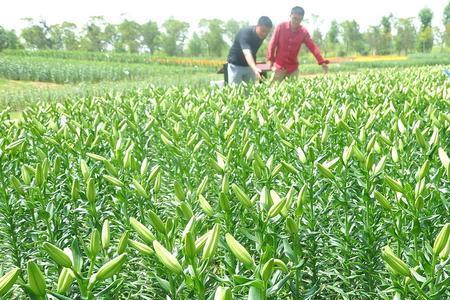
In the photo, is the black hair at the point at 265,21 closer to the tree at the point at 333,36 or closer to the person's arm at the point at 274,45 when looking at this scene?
the person's arm at the point at 274,45

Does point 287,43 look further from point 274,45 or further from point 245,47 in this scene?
point 245,47

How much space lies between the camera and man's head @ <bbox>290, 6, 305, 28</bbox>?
6.84 metres

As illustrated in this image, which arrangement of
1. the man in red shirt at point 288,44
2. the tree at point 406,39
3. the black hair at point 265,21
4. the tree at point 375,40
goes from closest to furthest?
1. the black hair at point 265,21
2. the man in red shirt at point 288,44
3. the tree at point 406,39
4. the tree at point 375,40

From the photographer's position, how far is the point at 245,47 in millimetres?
6777

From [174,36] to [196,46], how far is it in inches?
275

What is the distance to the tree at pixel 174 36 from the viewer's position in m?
73.1

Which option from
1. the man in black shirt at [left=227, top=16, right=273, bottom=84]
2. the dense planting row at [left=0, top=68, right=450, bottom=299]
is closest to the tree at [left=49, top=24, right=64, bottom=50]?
the man in black shirt at [left=227, top=16, right=273, bottom=84]

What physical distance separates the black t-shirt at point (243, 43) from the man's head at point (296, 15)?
1.97 feet

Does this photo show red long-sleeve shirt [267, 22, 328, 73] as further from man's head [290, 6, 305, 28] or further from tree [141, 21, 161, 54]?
tree [141, 21, 161, 54]

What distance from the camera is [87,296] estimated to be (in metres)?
1.10

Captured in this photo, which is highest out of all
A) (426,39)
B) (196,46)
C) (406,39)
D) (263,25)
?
(196,46)

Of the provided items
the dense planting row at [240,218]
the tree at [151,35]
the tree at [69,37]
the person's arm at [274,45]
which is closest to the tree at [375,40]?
the tree at [151,35]

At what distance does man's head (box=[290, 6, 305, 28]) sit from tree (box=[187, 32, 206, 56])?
217 ft

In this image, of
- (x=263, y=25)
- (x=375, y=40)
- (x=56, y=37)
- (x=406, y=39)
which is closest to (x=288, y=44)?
(x=263, y=25)
